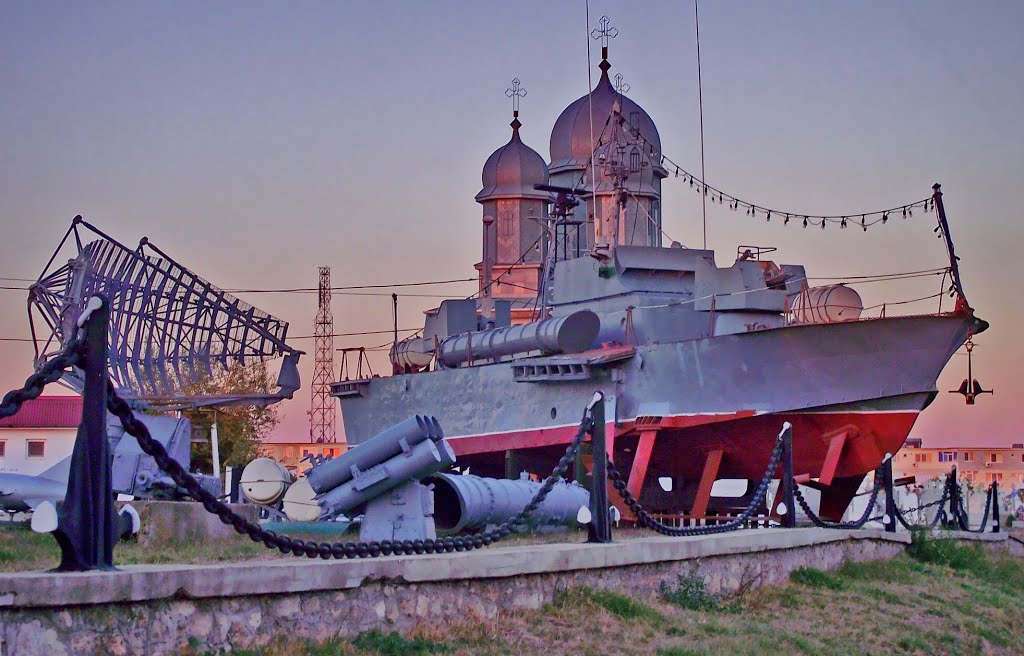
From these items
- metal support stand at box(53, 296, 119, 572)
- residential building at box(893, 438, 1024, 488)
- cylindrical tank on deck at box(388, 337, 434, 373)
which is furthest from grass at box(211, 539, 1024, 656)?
residential building at box(893, 438, 1024, 488)

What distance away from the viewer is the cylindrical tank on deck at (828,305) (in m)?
32.3

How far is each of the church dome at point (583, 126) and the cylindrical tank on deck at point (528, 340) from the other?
1599 centimetres

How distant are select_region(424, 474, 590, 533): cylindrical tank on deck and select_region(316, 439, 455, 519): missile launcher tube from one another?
2.31m

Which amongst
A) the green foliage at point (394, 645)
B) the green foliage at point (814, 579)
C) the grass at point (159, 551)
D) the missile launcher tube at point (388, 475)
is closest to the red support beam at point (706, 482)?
the green foliage at point (814, 579)

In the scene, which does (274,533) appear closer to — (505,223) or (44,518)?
(44,518)

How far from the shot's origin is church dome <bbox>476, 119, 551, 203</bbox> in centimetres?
6038

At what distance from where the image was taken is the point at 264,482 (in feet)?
81.1

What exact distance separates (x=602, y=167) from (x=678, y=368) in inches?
318

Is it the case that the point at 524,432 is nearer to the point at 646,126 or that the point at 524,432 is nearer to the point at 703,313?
the point at 703,313

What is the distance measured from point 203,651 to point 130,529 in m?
1.39

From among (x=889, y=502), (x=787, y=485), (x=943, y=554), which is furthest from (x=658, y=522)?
(x=889, y=502)

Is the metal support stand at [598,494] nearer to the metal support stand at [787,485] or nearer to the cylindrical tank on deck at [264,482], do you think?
the metal support stand at [787,485]

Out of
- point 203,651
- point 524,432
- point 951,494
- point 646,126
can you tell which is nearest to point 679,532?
point 203,651

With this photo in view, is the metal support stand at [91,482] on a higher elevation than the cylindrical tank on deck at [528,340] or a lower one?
lower
